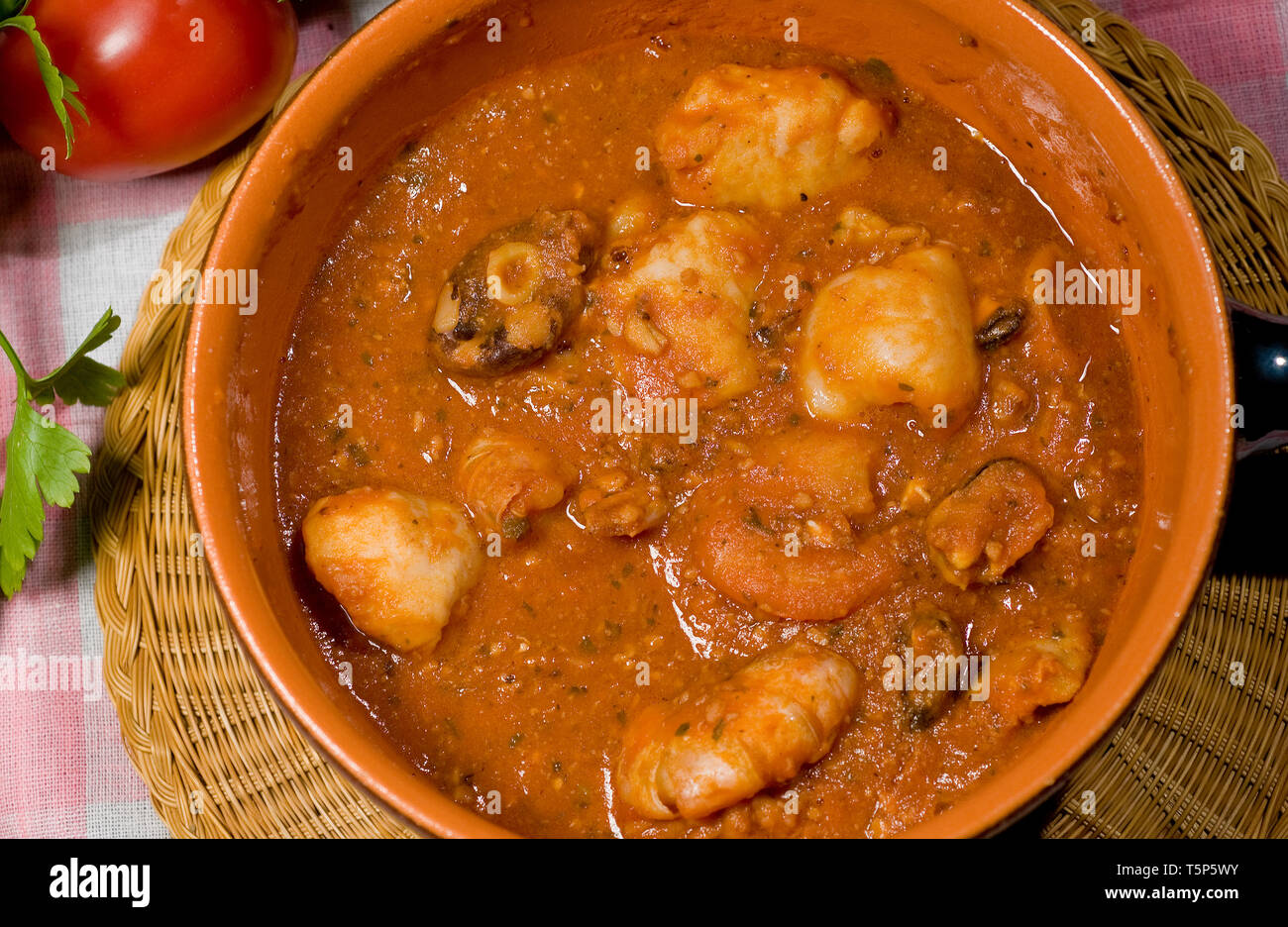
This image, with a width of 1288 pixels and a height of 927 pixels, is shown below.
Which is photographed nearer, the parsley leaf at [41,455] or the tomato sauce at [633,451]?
the tomato sauce at [633,451]

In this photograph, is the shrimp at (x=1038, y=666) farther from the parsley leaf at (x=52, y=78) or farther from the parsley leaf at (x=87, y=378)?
the parsley leaf at (x=52, y=78)

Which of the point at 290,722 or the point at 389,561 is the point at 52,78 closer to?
the point at 389,561

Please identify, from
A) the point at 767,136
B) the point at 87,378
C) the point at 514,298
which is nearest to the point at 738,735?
the point at 514,298

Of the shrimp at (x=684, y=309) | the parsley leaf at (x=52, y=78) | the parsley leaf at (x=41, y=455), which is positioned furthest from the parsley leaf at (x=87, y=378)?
the shrimp at (x=684, y=309)
